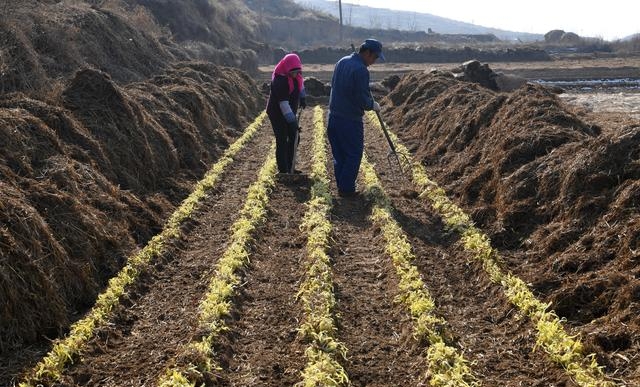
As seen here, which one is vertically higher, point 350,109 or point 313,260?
point 350,109

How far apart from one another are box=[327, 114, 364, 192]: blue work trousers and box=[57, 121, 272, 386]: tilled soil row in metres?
2.23

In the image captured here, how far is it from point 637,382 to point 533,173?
15.0 ft

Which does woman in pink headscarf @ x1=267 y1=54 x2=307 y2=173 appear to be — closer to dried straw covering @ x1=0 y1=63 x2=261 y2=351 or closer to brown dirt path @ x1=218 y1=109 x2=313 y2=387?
dried straw covering @ x1=0 y1=63 x2=261 y2=351

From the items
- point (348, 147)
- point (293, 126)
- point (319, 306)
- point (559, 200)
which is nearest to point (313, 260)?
point (319, 306)

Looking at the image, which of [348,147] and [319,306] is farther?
[348,147]

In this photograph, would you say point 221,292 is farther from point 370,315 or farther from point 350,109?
point 350,109

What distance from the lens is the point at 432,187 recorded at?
35.4ft

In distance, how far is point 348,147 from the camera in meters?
10.7

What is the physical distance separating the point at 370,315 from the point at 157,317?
7.41ft

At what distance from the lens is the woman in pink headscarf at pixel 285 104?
38.1ft

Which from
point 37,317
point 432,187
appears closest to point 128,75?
point 432,187

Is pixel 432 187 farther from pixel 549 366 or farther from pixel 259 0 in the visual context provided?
pixel 259 0

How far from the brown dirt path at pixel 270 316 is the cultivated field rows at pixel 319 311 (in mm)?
17

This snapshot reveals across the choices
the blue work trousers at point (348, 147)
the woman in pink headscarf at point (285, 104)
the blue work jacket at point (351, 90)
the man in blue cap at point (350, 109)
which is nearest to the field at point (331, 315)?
the blue work trousers at point (348, 147)
